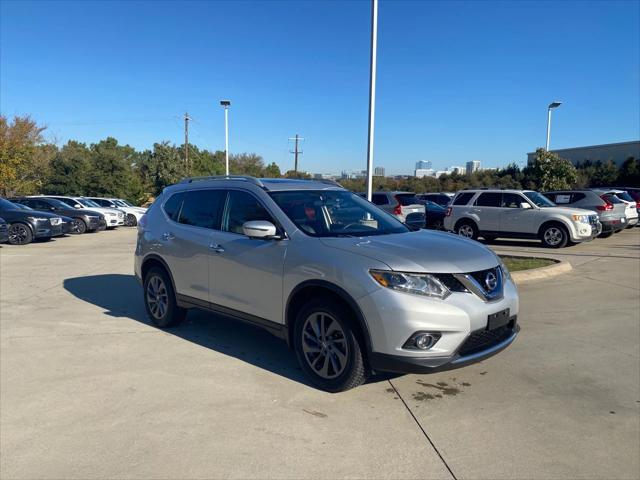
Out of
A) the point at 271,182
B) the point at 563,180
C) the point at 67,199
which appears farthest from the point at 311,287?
the point at 563,180

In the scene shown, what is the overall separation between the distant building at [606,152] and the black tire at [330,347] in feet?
137

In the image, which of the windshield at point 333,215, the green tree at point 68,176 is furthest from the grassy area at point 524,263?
the green tree at point 68,176

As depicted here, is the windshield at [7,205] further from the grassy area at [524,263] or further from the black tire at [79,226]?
the grassy area at [524,263]

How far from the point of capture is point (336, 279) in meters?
3.89

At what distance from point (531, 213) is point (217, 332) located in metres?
11.5

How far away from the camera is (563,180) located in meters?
28.5

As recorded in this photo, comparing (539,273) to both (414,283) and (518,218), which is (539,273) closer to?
(518,218)

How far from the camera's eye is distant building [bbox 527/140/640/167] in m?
43.9

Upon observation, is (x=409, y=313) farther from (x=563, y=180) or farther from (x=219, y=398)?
(x=563, y=180)

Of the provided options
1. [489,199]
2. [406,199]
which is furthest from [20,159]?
[489,199]

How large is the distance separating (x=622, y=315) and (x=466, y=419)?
4204mm

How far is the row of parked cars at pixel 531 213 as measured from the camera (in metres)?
14.0

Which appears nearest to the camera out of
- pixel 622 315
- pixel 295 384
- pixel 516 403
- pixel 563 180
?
pixel 516 403

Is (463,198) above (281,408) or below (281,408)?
above
